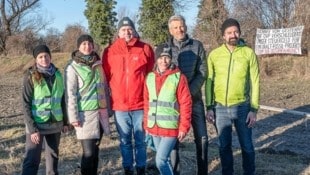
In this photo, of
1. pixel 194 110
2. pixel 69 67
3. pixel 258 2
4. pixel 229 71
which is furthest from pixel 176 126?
pixel 258 2

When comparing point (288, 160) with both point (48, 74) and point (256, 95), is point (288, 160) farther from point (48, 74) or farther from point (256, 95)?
point (48, 74)

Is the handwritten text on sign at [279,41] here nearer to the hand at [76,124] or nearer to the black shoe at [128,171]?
the black shoe at [128,171]

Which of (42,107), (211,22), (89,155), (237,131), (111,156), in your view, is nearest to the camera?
(42,107)

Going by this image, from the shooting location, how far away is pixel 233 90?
5.23 meters

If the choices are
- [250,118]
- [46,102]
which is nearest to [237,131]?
[250,118]

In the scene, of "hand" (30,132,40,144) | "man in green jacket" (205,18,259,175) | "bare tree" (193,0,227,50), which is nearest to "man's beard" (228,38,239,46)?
"man in green jacket" (205,18,259,175)

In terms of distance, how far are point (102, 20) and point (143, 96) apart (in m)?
27.0

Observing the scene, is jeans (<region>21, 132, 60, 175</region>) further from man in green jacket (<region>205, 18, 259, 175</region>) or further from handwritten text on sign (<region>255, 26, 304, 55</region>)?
handwritten text on sign (<region>255, 26, 304, 55</region>)

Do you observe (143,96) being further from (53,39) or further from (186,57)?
(53,39)

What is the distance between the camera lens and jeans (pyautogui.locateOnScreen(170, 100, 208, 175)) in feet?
17.2

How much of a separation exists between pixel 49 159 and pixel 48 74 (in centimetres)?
91

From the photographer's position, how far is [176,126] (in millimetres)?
4844

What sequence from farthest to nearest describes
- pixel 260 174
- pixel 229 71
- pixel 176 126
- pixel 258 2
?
1. pixel 258 2
2. pixel 260 174
3. pixel 229 71
4. pixel 176 126

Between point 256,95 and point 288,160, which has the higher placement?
point 256,95
